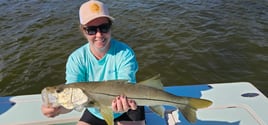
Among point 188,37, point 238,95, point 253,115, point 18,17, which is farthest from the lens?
point 18,17

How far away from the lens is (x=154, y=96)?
2.44m

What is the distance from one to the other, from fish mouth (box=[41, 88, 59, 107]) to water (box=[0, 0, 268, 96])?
388 centimetres

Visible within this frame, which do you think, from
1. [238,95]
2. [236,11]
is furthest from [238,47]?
[238,95]

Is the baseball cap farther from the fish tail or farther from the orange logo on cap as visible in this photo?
the fish tail

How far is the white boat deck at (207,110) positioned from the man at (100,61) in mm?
450

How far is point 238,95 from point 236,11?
5.58 meters

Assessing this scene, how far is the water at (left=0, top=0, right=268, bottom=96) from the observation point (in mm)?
6484

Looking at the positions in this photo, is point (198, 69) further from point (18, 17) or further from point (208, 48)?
point (18, 17)

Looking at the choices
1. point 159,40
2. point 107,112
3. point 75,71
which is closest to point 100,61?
point 75,71

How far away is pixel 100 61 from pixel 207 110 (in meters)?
1.29

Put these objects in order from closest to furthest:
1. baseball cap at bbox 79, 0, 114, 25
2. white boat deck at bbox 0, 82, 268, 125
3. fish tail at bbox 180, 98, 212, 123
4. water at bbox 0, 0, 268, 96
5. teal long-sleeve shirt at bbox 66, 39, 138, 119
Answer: fish tail at bbox 180, 98, 212, 123
baseball cap at bbox 79, 0, 114, 25
teal long-sleeve shirt at bbox 66, 39, 138, 119
white boat deck at bbox 0, 82, 268, 125
water at bbox 0, 0, 268, 96

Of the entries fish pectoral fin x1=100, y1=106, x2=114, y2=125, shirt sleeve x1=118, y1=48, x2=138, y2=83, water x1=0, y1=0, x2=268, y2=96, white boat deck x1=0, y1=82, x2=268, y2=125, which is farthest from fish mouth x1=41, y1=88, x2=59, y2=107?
water x1=0, y1=0, x2=268, y2=96

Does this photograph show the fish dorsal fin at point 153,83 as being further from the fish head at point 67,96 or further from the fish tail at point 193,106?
the fish head at point 67,96

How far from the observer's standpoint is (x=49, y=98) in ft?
8.09
